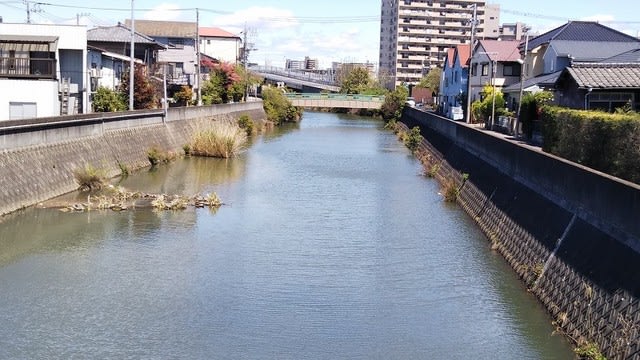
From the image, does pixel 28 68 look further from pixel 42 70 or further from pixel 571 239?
pixel 571 239

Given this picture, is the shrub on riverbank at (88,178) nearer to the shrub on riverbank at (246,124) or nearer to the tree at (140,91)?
the tree at (140,91)

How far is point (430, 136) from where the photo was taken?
1702 inches

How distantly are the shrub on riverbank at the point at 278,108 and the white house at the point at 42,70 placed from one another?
3295cm

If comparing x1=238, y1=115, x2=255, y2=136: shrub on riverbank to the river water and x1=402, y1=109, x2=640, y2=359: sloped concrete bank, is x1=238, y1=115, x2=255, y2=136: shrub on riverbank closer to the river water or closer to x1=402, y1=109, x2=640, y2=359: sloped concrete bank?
the river water

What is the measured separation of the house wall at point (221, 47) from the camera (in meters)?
105

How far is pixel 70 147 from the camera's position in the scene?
83.1 ft

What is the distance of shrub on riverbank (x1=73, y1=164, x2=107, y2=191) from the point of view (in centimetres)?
2442

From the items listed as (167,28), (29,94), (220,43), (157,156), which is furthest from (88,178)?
(220,43)

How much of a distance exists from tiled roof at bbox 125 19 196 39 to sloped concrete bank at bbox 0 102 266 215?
4351 cm

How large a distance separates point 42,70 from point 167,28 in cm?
5178

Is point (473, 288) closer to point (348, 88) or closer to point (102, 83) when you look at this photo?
point (102, 83)

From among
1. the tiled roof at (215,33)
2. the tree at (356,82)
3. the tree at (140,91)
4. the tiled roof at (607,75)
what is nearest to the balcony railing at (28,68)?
the tree at (140,91)

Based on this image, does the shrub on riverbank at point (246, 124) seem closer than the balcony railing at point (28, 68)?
No

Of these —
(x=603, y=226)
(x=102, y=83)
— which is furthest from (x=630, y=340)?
(x=102, y=83)
